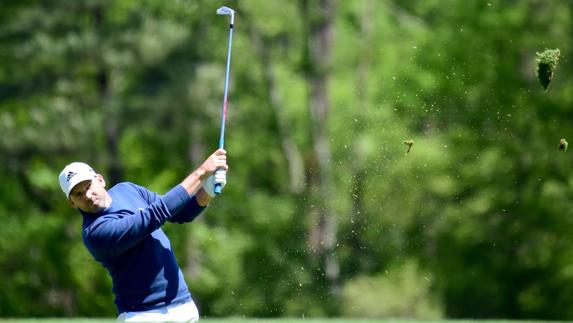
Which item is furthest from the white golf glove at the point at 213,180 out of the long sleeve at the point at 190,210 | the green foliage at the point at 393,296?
the green foliage at the point at 393,296

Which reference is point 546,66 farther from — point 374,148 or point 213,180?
point 374,148

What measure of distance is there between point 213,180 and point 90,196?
0.82 m

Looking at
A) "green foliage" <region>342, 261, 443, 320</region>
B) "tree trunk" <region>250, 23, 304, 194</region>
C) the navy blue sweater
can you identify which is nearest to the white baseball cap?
the navy blue sweater

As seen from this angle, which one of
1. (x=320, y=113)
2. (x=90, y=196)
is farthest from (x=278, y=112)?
(x=90, y=196)

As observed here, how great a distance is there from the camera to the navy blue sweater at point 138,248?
6.90 metres

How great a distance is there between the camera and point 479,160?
26.5 metres

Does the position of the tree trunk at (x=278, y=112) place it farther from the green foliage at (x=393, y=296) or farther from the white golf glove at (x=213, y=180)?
the white golf glove at (x=213, y=180)

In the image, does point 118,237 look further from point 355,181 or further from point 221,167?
point 355,181

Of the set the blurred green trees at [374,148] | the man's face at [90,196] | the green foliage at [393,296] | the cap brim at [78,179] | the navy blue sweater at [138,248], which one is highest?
the cap brim at [78,179]

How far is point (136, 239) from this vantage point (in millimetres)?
6902

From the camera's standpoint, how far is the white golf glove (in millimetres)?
7336

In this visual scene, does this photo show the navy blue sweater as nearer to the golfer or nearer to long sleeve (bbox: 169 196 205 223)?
the golfer

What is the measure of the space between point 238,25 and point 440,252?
27.4 ft

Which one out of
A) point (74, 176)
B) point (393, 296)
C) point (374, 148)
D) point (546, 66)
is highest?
point (546, 66)
